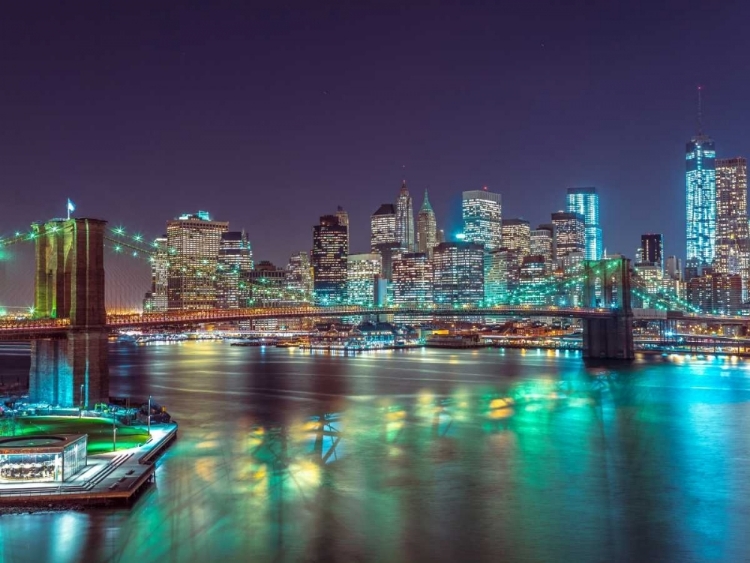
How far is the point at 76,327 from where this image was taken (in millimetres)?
36844

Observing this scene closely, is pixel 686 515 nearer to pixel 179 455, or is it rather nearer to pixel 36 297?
pixel 179 455

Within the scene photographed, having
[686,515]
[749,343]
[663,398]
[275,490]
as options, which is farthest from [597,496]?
[749,343]

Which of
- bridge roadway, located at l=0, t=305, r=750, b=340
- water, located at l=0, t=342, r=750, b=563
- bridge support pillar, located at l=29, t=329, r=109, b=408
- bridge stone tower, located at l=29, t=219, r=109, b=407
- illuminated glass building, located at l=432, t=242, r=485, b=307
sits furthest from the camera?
illuminated glass building, located at l=432, t=242, r=485, b=307

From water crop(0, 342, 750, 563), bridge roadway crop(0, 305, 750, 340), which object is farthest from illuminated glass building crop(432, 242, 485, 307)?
water crop(0, 342, 750, 563)

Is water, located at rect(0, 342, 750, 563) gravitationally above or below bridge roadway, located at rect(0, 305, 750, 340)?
below

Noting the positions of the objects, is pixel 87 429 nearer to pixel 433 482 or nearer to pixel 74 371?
pixel 74 371

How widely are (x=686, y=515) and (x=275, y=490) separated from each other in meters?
12.1

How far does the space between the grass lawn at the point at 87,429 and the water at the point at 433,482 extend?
6.27 ft

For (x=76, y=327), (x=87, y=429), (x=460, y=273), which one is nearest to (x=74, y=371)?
(x=76, y=327)

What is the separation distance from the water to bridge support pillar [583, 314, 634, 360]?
27.9 metres

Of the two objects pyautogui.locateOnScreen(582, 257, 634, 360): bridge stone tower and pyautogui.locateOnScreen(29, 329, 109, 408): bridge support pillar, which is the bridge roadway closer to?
pyautogui.locateOnScreen(29, 329, 109, 408): bridge support pillar

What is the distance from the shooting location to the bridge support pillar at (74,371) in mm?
36750

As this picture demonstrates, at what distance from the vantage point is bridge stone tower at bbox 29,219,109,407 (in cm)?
3691

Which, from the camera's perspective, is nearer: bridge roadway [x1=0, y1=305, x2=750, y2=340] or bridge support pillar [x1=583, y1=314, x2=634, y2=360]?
bridge roadway [x1=0, y1=305, x2=750, y2=340]
